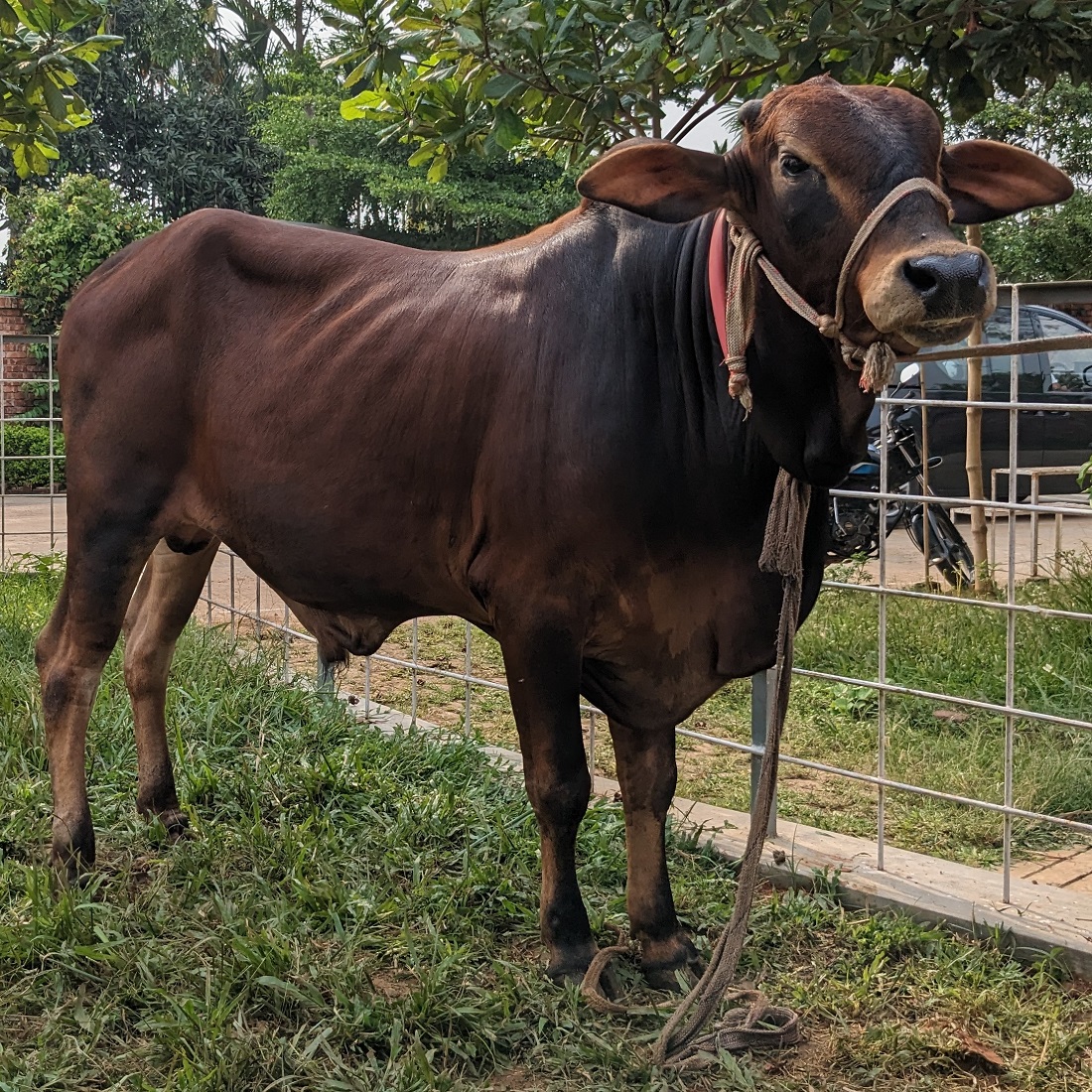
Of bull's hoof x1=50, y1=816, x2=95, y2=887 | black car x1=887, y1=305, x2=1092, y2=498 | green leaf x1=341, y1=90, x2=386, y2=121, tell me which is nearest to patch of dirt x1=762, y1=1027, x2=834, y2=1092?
bull's hoof x1=50, y1=816, x2=95, y2=887

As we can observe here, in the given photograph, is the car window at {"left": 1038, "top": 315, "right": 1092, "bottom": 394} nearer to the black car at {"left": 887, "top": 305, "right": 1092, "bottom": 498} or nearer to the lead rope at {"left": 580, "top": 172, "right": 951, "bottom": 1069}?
the black car at {"left": 887, "top": 305, "right": 1092, "bottom": 498}

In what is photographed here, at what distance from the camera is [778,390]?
2654 mm

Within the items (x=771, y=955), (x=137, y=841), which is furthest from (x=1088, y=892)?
(x=137, y=841)

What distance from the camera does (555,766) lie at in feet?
9.99

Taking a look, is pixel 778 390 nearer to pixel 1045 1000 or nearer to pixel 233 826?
pixel 1045 1000

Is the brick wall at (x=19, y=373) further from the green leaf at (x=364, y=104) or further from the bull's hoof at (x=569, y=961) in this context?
the bull's hoof at (x=569, y=961)

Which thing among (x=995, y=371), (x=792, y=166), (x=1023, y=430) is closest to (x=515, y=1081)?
(x=792, y=166)

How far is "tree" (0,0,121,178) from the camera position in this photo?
4316mm

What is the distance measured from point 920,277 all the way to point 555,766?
4.77 ft

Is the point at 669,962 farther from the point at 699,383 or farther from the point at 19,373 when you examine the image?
the point at 19,373

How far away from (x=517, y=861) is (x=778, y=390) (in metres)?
1.85

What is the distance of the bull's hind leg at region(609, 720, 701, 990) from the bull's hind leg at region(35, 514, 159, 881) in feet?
5.11

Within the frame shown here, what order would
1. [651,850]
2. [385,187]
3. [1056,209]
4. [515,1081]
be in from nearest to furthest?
[515,1081]
[651,850]
[1056,209]
[385,187]

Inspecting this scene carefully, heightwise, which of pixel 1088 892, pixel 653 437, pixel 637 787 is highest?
pixel 653 437
